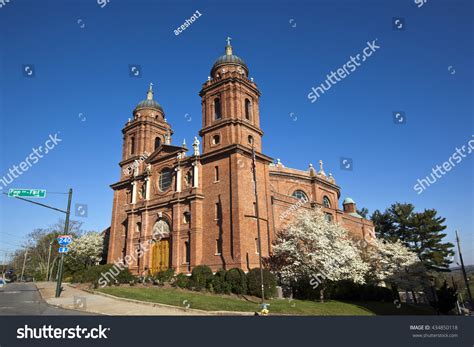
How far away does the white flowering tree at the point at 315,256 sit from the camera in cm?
2633

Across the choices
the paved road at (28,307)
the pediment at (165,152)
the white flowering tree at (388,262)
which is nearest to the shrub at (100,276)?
the paved road at (28,307)

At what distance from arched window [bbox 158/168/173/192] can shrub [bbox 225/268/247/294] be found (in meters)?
15.2

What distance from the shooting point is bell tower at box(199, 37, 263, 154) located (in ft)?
107

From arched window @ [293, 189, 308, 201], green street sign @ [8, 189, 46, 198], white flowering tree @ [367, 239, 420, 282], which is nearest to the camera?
green street sign @ [8, 189, 46, 198]

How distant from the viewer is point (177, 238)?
1236 inches

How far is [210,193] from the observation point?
31.4 m

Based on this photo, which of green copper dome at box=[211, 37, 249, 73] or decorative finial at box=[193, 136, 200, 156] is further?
green copper dome at box=[211, 37, 249, 73]

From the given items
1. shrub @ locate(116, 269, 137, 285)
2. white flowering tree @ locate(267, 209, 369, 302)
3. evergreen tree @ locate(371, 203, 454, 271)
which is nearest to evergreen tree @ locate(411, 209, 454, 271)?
evergreen tree @ locate(371, 203, 454, 271)

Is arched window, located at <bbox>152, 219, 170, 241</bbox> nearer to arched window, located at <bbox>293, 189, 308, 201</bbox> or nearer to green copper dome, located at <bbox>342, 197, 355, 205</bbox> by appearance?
arched window, located at <bbox>293, 189, 308, 201</bbox>

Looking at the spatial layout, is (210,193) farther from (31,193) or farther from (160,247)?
(31,193)

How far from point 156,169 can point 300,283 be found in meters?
20.7

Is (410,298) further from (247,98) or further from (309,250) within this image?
(247,98)
